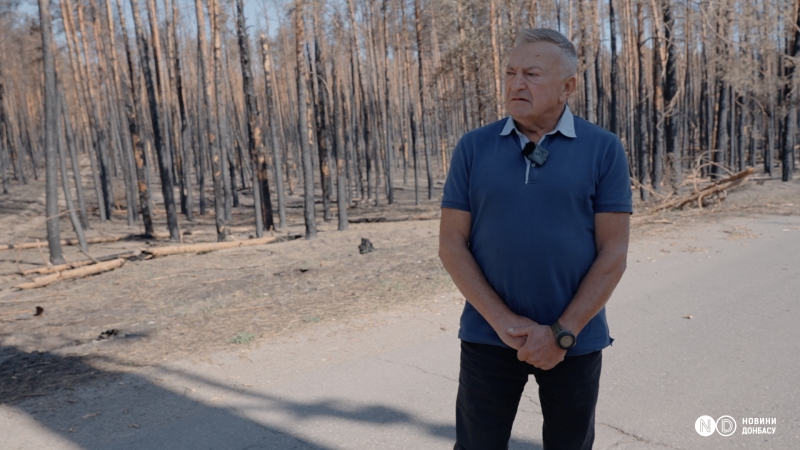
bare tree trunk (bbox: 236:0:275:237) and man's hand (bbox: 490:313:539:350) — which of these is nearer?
man's hand (bbox: 490:313:539:350)

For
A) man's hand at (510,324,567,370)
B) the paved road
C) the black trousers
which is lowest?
the paved road

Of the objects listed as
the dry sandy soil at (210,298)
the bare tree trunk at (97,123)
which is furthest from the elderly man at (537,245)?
the bare tree trunk at (97,123)

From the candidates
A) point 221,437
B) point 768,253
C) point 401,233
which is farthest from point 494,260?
point 401,233

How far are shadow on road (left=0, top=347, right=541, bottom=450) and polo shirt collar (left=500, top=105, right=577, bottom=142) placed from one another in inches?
→ 72.0

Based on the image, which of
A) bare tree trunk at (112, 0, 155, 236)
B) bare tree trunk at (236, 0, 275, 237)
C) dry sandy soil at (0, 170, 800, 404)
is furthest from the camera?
bare tree trunk at (112, 0, 155, 236)

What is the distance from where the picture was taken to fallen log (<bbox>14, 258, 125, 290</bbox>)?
10492 millimetres

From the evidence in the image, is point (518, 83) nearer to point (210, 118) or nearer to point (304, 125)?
point (304, 125)

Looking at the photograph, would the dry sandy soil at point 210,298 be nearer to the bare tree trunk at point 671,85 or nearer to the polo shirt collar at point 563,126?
the bare tree trunk at point 671,85

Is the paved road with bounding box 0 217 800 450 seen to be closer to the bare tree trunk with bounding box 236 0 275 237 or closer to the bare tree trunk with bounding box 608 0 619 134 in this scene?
the bare tree trunk with bounding box 236 0 275 237

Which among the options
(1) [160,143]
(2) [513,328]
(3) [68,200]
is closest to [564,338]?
(2) [513,328]

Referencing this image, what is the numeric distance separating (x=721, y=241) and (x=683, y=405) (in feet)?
19.7

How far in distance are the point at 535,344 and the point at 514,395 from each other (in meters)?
0.27

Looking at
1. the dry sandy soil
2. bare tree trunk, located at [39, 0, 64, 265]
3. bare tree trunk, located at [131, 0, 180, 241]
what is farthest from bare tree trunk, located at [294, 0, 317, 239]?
bare tree trunk, located at [39, 0, 64, 265]

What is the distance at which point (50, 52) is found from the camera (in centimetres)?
1288
